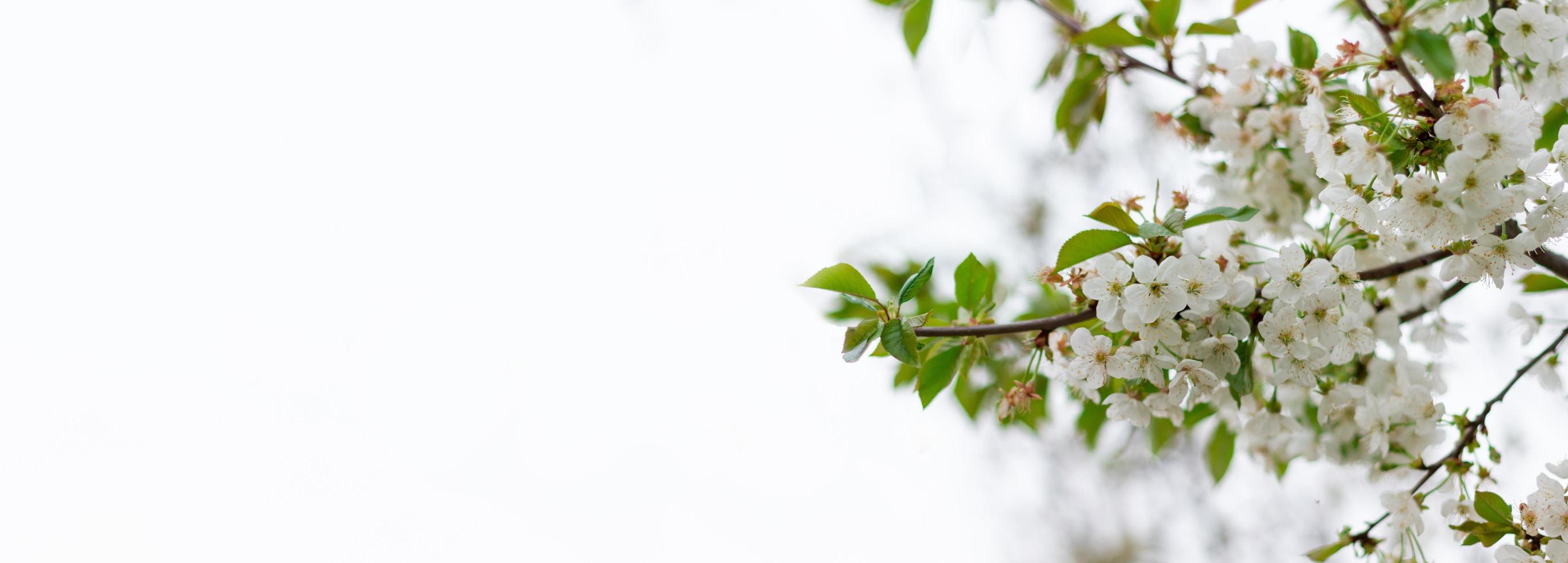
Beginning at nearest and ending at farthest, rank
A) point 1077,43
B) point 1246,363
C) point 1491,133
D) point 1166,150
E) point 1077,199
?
point 1491,133 < point 1246,363 < point 1077,43 < point 1166,150 < point 1077,199

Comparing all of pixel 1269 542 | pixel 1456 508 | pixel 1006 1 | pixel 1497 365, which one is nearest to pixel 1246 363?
pixel 1456 508

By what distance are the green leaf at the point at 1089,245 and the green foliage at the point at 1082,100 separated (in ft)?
1.06

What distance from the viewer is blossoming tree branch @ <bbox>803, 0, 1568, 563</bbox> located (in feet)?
1.80

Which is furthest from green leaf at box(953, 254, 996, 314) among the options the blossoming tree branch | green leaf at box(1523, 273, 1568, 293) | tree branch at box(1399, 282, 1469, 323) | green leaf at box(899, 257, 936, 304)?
green leaf at box(1523, 273, 1568, 293)

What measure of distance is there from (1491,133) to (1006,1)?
19.8 inches

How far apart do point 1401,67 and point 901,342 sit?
385 mm

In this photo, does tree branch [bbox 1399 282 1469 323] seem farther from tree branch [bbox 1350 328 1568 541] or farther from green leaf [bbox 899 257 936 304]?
green leaf [bbox 899 257 936 304]

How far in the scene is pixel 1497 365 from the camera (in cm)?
134

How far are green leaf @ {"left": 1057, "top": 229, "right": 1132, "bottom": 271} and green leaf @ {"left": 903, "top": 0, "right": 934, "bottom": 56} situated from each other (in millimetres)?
323

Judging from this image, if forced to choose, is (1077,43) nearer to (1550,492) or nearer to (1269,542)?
(1550,492)

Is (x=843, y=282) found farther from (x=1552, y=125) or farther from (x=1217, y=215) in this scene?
(x=1552, y=125)

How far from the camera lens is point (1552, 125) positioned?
710 mm

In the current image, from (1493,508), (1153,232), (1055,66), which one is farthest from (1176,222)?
(1055,66)

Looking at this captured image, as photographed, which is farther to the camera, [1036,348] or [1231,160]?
[1231,160]
